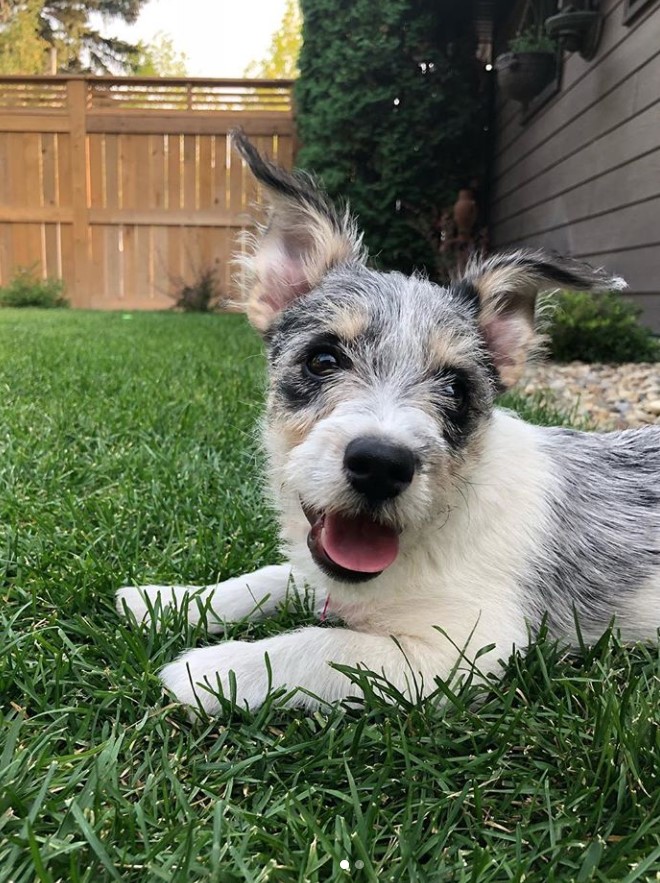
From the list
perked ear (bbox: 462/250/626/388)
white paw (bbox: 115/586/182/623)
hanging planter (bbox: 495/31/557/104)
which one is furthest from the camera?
hanging planter (bbox: 495/31/557/104)

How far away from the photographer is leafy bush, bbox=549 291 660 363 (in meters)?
8.59

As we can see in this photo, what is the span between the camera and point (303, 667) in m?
2.38

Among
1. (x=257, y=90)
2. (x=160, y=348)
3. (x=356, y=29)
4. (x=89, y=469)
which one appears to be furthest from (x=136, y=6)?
(x=89, y=469)

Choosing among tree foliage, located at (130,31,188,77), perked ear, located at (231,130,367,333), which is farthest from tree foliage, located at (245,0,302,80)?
perked ear, located at (231,130,367,333)

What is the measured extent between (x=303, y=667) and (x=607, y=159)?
378 inches

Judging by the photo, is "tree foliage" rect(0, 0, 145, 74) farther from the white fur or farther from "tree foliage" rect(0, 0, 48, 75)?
the white fur

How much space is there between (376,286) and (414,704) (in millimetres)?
1678

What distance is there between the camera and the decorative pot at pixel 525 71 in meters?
11.7

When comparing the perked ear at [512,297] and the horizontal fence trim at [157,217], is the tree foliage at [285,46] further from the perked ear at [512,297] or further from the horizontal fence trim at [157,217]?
the perked ear at [512,297]

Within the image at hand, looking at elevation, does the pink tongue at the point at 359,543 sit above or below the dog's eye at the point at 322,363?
below

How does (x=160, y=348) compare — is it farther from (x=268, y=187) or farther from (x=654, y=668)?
(x=654, y=668)

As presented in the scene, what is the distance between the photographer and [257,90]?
1914cm

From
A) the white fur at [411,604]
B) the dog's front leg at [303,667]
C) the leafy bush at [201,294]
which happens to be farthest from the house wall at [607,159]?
the leafy bush at [201,294]

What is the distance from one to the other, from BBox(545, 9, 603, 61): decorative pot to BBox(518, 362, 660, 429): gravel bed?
4.64m
